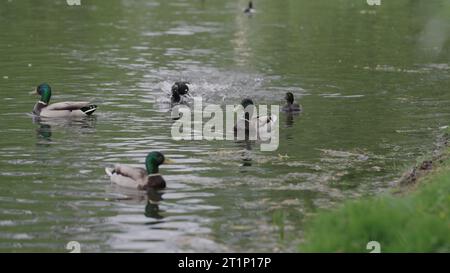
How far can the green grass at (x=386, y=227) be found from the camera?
12.4 m

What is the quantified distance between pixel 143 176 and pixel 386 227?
695 centimetres

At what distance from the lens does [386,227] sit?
12969 millimetres

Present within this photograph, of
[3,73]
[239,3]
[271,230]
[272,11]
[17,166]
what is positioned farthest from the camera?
[239,3]

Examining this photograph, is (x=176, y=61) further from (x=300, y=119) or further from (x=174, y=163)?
(x=174, y=163)

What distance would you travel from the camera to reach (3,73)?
114 feet

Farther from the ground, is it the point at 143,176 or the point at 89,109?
the point at 89,109

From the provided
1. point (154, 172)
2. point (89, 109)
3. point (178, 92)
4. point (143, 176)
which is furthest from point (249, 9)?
point (143, 176)

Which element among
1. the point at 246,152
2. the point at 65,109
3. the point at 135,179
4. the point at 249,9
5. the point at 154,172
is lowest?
the point at 246,152

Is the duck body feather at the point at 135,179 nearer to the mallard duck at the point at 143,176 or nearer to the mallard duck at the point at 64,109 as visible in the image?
the mallard duck at the point at 143,176

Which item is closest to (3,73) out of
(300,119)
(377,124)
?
(300,119)

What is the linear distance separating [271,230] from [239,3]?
5331cm

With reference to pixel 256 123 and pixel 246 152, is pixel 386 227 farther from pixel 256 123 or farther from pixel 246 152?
pixel 256 123

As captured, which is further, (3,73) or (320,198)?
(3,73)
